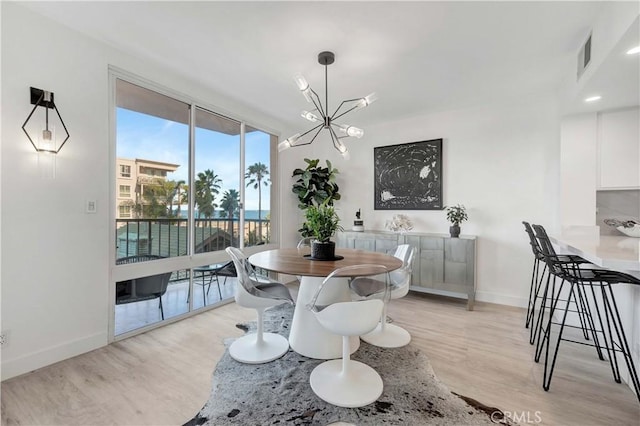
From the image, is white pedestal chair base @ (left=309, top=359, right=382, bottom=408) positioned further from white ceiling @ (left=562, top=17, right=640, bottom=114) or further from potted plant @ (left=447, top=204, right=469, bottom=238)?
white ceiling @ (left=562, top=17, right=640, bottom=114)

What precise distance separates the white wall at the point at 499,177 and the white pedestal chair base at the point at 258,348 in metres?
2.67

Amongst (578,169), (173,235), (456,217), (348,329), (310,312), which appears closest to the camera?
(348,329)

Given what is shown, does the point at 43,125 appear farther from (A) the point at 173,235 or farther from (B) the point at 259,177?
(B) the point at 259,177

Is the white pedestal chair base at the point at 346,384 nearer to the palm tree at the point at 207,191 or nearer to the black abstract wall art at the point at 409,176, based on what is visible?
the palm tree at the point at 207,191

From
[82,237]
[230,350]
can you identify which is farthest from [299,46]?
[230,350]

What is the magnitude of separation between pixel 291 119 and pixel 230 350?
3409 millimetres

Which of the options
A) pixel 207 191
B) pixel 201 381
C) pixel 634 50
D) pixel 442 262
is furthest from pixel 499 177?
pixel 201 381

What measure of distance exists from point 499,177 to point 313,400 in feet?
11.4

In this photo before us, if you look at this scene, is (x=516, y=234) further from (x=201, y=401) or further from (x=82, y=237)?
(x=82, y=237)

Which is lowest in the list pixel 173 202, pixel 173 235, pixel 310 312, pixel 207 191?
pixel 310 312

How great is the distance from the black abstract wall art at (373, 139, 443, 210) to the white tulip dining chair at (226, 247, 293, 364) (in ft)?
8.38

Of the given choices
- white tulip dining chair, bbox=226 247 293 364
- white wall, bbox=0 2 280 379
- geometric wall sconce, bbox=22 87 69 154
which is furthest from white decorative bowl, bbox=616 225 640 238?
geometric wall sconce, bbox=22 87 69 154

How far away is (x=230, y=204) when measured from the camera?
3725mm

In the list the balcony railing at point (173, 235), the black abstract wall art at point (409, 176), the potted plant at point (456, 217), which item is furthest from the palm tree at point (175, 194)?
the potted plant at point (456, 217)
